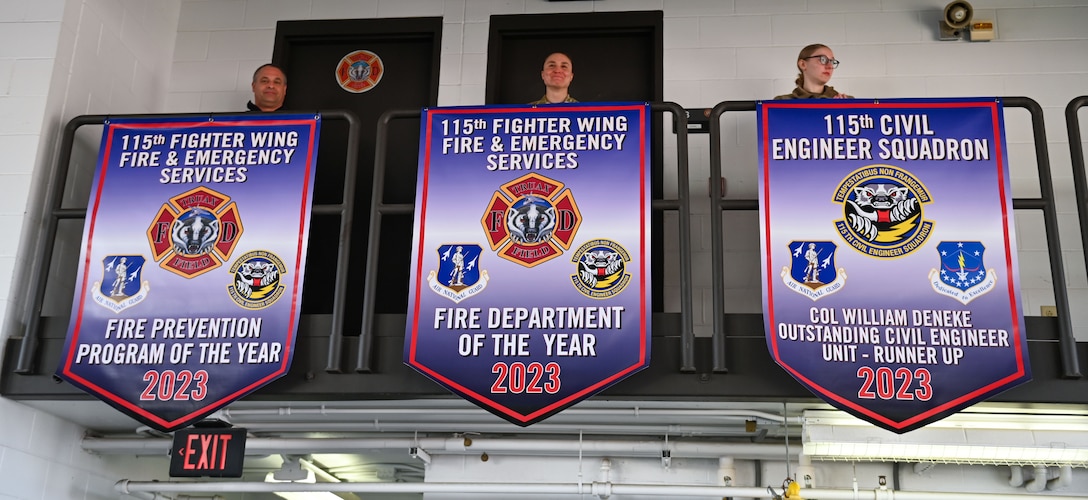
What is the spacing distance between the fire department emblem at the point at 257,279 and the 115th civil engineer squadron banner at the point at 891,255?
2344 mm

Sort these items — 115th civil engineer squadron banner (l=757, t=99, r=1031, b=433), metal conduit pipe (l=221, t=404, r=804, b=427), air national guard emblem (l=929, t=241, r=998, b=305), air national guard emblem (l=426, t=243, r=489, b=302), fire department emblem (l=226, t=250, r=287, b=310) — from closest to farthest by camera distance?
115th civil engineer squadron banner (l=757, t=99, r=1031, b=433) → air national guard emblem (l=929, t=241, r=998, b=305) → air national guard emblem (l=426, t=243, r=489, b=302) → fire department emblem (l=226, t=250, r=287, b=310) → metal conduit pipe (l=221, t=404, r=804, b=427)

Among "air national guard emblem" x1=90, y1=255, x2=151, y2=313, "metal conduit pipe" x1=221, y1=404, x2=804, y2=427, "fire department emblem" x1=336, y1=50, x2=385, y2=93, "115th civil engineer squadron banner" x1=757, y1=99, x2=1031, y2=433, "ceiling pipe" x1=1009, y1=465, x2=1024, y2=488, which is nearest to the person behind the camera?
"115th civil engineer squadron banner" x1=757, y1=99, x2=1031, y2=433

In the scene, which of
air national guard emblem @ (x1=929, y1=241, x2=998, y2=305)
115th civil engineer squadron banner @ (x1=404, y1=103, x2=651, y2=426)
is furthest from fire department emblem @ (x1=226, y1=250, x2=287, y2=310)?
air national guard emblem @ (x1=929, y1=241, x2=998, y2=305)

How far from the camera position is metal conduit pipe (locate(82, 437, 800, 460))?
19.9ft

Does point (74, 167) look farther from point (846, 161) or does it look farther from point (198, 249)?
point (846, 161)

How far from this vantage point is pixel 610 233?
16.7ft

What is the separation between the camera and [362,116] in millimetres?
7082

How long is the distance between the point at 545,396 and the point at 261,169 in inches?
77.0

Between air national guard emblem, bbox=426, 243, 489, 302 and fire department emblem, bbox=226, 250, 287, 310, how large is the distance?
0.78 m

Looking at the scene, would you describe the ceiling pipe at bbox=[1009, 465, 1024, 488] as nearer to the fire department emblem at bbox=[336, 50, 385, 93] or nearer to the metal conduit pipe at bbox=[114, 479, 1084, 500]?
the metal conduit pipe at bbox=[114, 479, 1084, 500]

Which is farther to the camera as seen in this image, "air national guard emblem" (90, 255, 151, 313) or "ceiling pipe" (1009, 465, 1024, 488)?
"ceiling pipe" (1009, 465, 1024, 488)

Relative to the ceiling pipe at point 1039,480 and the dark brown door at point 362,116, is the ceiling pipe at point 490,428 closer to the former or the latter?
the dark brown door at point 362,116

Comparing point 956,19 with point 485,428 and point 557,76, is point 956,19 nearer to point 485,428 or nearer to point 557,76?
point 557,76

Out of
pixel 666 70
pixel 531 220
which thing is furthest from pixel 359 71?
pixel 531 220
